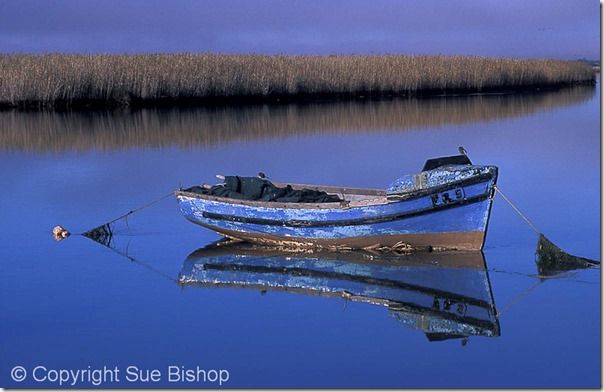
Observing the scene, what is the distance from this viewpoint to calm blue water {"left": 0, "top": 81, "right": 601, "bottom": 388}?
20.0ft

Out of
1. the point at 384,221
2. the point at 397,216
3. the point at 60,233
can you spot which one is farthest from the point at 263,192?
the point at 60,233

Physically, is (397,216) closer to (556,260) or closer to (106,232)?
(556,260)

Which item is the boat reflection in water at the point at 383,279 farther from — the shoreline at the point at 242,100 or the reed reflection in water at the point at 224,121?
the shoreline at the point at 242,100

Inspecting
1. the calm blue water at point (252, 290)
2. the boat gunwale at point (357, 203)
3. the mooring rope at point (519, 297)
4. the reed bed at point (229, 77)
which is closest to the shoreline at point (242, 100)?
the reed bed at point (229, 77)

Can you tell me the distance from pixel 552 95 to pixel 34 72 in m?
16.3

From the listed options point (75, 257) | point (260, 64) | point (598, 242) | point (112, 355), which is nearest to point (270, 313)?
point (112, 355)

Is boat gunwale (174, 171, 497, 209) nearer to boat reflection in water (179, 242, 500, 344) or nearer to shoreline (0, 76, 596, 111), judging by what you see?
boat reflection in water (179, 242, 500, 344)

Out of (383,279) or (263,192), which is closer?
(383,279)

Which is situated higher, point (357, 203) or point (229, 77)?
point (357, 203)

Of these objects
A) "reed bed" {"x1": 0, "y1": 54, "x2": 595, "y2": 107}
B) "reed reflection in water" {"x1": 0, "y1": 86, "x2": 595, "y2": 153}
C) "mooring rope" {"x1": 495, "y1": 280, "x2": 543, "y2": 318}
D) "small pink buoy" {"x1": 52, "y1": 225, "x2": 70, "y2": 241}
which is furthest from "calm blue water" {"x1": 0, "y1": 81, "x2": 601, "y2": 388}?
"reed bed" {"x1": 0, "y1": 54, "x2": 595, "y2": 107}

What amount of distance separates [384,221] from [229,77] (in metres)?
19.2

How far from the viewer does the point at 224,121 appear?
22562 millimetres

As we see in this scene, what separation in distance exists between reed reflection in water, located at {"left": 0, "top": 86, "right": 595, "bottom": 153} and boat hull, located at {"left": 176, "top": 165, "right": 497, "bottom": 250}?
9.38 meters

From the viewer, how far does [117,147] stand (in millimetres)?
18359
